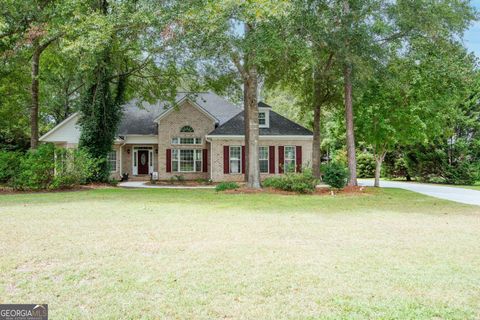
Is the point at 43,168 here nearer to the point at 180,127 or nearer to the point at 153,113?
the point at 180,127

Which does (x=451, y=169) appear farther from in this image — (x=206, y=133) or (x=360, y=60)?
(x=206, y=133)

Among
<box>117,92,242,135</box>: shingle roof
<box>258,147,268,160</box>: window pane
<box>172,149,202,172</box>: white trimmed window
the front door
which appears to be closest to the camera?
<box>258,147,268,160</box>: window pane

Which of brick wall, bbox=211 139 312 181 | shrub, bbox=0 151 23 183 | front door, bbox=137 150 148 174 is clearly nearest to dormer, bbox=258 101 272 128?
brick wall, bbox=211 139 312 181

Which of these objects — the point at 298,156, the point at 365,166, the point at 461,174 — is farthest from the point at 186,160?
the point at 461,174

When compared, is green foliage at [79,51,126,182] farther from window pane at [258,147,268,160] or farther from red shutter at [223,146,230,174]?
window pane at [258,147,268,160]

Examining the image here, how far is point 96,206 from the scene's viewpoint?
10.8m

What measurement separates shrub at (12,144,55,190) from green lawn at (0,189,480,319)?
7.39m

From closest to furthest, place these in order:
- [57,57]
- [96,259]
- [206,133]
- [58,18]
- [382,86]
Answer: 1. [96,259]
2. [58,18]
3. [382,86]
4. [57,57]
5. [206,133]

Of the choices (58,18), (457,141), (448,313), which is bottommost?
(448,313)

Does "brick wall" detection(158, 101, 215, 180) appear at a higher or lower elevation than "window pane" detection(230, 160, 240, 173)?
higher

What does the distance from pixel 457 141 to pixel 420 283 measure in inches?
949

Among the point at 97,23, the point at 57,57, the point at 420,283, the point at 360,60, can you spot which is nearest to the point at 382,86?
the point at 360,60

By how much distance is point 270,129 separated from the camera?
23.2 metres

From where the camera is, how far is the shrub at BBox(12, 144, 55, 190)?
Result: 15438 mm
